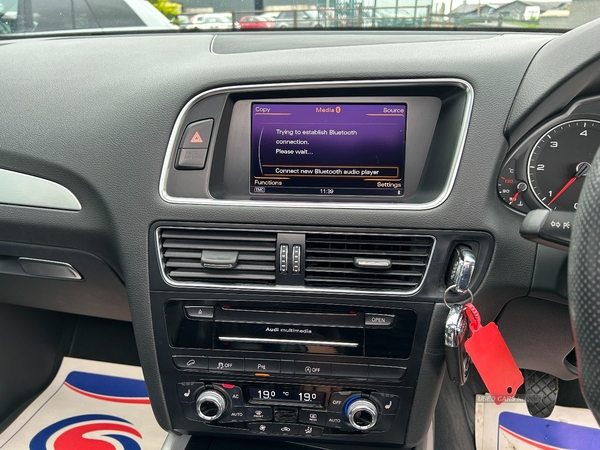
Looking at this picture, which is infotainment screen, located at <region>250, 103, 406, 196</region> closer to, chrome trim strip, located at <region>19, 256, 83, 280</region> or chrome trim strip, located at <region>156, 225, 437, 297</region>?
chrome trim strip, located at <region>156, 225, 437, 297</region>

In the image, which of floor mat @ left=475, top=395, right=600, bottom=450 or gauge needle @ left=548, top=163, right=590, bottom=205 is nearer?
gauge needle @ left=548, top=163, right=590, bottom=205

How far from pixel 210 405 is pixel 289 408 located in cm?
21

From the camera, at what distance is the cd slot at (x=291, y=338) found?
1.38 m

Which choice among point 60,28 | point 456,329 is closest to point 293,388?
point 456,329

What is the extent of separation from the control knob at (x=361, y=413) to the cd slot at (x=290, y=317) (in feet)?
0.72

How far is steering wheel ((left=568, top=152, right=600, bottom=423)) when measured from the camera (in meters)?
0.72

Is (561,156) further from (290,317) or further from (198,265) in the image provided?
(198,265)

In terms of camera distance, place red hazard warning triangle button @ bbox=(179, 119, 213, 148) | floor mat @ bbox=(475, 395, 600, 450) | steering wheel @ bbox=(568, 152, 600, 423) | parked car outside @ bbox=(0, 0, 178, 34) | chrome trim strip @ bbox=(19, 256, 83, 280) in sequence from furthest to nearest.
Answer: floor mat @ bbox=(475, 395, 600, 450)
parked car outside @ bbox=(0, 0, 178, 34)
chrome trim strip @ bbox=(19, 256, 83, 280)
red hazard warning triangle button @ bbox=(179, 119, 213, 148)
steering wheel @ bbox=(568, 152, 600, 423)

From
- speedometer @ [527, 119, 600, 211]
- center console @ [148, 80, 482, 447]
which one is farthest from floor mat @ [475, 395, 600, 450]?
speedometer @ [527, 119, 600, 211]

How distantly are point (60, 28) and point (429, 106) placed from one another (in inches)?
51.8

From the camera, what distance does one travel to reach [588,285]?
2.38 feet

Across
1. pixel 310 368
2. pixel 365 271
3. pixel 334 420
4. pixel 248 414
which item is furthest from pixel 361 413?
pixel 365 271

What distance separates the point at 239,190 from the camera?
1405 millimetres

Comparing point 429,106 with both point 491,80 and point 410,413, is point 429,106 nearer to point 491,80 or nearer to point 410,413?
point 491,80
